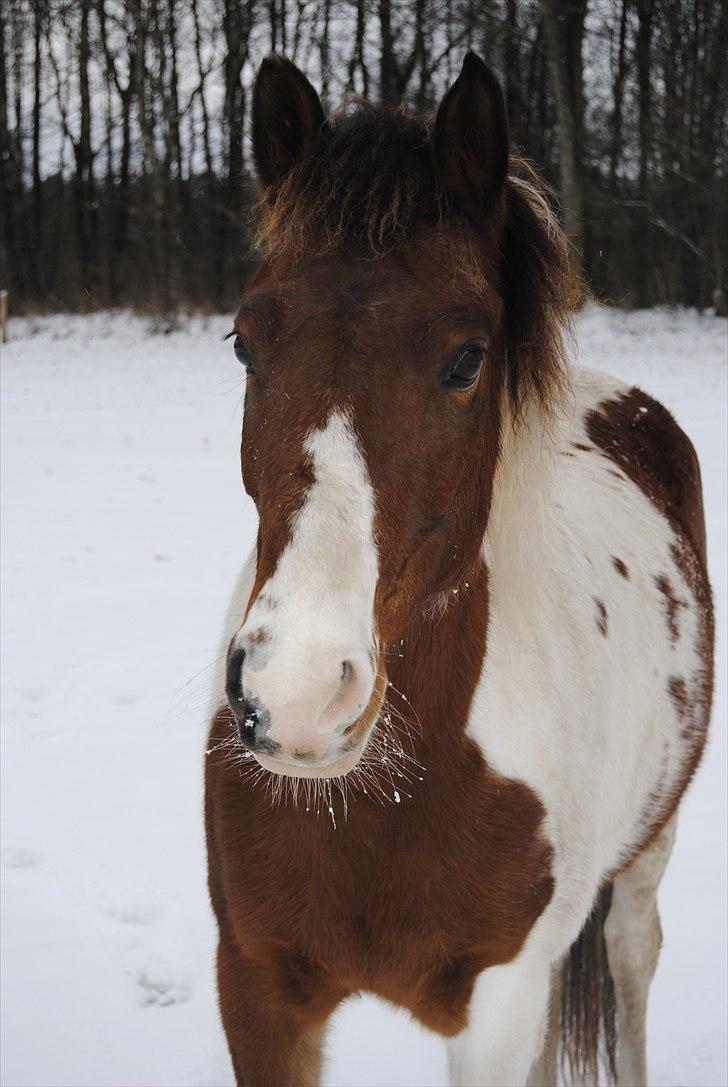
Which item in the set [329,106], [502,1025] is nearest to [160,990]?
[502,1025]

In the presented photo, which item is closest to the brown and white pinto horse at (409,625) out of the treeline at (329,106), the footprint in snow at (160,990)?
the footprint in snow at (160,990)

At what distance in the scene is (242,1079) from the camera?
1.99m

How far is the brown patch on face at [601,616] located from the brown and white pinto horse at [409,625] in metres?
0.02

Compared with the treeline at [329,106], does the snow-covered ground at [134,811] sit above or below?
below

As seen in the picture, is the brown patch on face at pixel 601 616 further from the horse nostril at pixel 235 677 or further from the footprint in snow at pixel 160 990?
the footprint in snow at pixel 160 990

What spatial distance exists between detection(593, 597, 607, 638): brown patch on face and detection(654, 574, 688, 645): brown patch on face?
0.43 meters

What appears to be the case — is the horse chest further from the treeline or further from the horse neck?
the treeline

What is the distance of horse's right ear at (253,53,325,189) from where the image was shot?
5.67 ft

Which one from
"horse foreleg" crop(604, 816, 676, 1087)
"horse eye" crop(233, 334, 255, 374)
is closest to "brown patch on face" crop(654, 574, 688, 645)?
"horse foreleg" crop(604, 816, 676, 1087)

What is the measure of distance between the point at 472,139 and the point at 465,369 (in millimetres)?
420

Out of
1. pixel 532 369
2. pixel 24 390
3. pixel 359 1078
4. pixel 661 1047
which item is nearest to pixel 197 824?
pixel 359 1078

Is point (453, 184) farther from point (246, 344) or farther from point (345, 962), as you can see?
point (345, 962)

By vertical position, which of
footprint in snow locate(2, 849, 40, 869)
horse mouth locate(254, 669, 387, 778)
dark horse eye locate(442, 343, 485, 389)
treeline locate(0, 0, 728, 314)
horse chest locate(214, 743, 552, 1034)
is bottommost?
footprint in snow locate(2, 849, 40, 869)

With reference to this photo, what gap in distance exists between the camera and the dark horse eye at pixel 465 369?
5.10 ft
